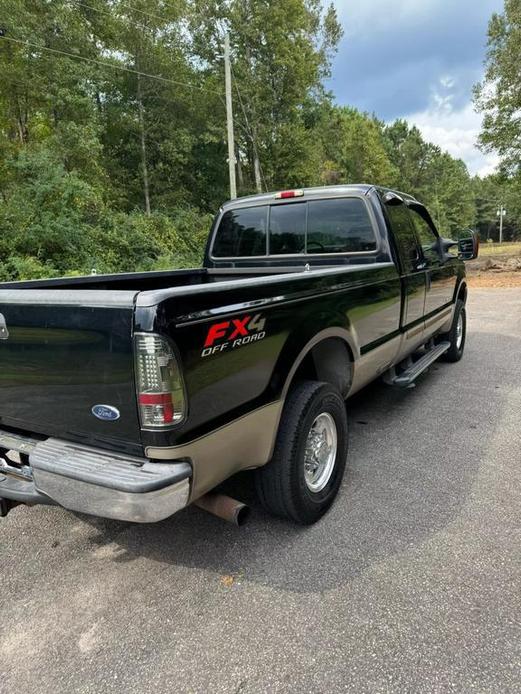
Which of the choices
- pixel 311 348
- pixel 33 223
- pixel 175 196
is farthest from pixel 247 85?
pixel 311 348

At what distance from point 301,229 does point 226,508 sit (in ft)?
A: 8.68

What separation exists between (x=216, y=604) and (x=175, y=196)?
25.3m

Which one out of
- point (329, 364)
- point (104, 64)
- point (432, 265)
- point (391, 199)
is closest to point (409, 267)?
point (391, 199)

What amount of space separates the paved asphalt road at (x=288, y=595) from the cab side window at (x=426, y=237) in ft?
7.41

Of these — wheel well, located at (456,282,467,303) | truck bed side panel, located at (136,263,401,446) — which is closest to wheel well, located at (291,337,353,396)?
truck bed side panel, located at (136,263,401,446)

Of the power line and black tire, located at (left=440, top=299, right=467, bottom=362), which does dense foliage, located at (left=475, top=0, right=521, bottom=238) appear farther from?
black tire, located at (left=440, top=299, right=467, bottom=362)

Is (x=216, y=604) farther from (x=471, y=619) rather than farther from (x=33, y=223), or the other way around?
(x=33, y=223)

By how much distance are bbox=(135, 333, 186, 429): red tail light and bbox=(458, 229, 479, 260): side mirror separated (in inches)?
197

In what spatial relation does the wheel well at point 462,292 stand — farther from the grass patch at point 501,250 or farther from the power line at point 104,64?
the grass patch at point 501,250

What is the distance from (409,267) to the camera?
4.07 m

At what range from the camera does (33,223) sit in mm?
12141

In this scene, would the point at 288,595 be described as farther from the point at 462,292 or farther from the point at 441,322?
the point at 462,292

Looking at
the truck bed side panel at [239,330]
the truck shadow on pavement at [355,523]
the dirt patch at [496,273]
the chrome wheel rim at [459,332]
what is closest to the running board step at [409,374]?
the truck shadow on pavement at [355,523]

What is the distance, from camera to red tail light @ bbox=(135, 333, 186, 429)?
1670 millimetres
